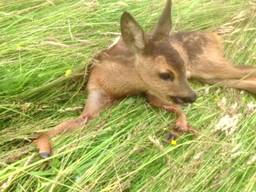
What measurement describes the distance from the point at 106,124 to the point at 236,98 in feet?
3.40

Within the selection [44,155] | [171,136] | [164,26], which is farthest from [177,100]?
[44,155]

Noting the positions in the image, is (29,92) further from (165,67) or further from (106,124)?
(165,67)

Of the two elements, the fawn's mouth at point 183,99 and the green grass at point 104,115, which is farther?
the fawn's mouth at point 183,99

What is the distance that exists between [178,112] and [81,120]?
0.66 meters

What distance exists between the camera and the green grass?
13.6 ft

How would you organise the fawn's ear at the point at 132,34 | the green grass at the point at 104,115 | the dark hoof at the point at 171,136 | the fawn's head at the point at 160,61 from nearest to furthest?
the green grass at the point at 104,115
the dark hoof at the point at 171,136
the fawn's ear at the point at 132,34
the fawn's head at the point at 160,61

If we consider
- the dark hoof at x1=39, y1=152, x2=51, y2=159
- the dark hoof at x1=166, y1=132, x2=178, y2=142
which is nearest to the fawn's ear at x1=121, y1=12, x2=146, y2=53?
the dark hoof at x1=166, y1=132, x2=178, y2=142

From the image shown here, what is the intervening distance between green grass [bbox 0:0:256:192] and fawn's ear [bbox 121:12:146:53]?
356 mm

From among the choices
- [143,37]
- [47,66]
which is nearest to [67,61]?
[47,66]

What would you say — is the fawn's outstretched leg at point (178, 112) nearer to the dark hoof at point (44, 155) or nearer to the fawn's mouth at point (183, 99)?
the fawn's mouth at point (183, 99)

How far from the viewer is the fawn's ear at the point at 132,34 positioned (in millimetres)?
4641

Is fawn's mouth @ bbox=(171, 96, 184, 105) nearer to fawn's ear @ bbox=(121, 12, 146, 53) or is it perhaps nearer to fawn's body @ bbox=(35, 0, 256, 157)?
fawn's body @ bbox=(35, 0, 256, 157)

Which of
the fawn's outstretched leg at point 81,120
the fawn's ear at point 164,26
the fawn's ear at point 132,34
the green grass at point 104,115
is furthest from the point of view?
the fawn's ear at point 164,26

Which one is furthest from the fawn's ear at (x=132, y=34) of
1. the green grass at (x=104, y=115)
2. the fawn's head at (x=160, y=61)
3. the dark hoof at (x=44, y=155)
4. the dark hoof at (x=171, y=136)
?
the dark hoof at (x=44, y=155)
